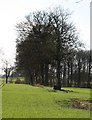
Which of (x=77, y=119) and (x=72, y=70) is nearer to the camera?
(x=77, y=119)

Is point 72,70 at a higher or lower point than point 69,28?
lower

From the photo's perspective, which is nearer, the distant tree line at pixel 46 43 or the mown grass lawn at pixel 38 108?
the mown grass lawn at pixel 38 108

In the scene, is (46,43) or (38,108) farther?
(46,43)

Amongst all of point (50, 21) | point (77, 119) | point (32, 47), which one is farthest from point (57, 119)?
point (32, 47)

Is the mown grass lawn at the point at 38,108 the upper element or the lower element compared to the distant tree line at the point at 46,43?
lower

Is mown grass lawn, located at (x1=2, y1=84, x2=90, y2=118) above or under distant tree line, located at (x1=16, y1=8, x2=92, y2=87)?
under

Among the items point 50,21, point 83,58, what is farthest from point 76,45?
point 83,58

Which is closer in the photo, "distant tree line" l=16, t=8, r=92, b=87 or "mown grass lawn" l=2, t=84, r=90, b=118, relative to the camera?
"mown grass lawn" l=2, t=84, r=90, b=118

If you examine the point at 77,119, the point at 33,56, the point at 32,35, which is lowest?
the point at 77,119

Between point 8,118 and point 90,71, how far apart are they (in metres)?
79.4

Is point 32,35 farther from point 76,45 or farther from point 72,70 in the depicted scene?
point 72,70

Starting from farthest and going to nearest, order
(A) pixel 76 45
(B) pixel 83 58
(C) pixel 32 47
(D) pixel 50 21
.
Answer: (B) pixel 83 58 < (C) pixel 32 47 < (D) pixel 50 21 < (A) pixel 76 45

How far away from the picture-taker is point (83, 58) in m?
90.3

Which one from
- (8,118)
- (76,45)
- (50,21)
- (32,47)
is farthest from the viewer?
(32,47)
